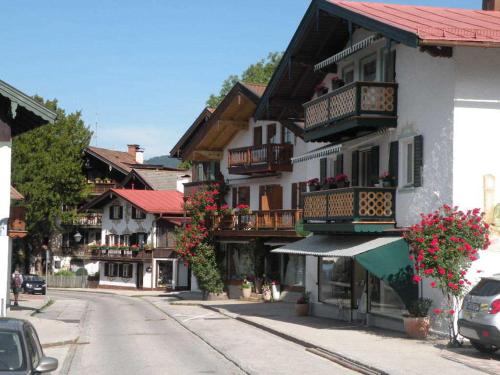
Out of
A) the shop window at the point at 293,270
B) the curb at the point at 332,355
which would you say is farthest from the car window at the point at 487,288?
the shop window at the point at 293,270

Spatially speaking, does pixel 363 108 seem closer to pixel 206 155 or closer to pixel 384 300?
pixel 384 300

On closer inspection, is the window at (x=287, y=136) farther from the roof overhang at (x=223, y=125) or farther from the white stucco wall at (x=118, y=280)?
the white stucco wall at (x=118, y=280)

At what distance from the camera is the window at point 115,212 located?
66062 mm

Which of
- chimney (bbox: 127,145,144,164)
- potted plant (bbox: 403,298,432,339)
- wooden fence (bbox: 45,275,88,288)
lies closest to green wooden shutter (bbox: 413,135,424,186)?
potted plant (bbox: 403,298,432,339)

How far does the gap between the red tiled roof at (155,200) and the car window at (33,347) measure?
162ft

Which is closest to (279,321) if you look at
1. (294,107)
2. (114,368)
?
(294,107)

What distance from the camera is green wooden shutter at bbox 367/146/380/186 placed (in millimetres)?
25375

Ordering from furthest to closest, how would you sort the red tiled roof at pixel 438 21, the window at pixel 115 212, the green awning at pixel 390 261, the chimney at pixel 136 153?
1. the chimney at pixel 136 153
2. the window at pixel 115 212
3. the green awning at pixel 390 261
4. the red tiled roof at pixel 438 21

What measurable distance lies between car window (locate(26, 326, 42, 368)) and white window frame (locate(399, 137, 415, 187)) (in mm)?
14543

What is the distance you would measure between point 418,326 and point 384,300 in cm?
350

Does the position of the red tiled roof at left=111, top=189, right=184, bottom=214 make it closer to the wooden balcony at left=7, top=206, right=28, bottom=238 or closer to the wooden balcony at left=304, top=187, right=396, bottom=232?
the wooden balcony at left=7, top=206, right=28, bottom=238

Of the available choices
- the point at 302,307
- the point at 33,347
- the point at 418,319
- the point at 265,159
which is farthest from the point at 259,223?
the point at 33,347

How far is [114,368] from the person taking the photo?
16.7 metres

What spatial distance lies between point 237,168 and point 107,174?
35044 millimetres
